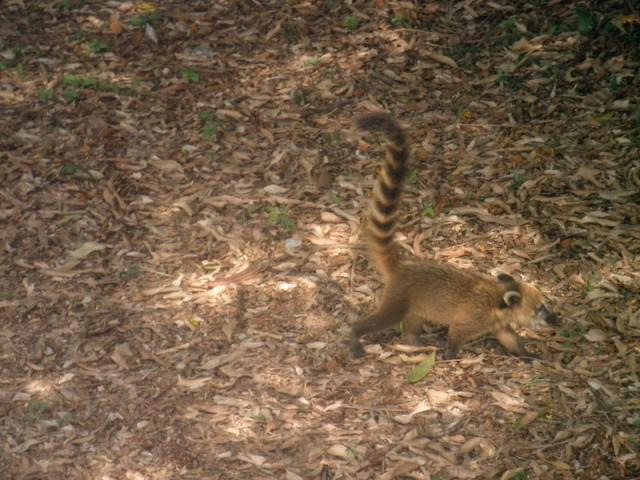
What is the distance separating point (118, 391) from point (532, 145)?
3884 millimetres

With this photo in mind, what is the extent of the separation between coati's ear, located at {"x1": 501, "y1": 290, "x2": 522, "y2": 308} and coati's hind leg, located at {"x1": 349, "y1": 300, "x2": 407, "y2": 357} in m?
0.67

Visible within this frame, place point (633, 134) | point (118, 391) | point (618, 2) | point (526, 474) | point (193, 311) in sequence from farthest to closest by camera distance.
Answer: point (618, 2) → point (633, 134) → point (193, 311) → point (118, 391) → point (526, 474)

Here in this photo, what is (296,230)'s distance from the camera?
7078mm

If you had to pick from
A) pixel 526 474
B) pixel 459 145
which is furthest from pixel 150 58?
pixel 526 474

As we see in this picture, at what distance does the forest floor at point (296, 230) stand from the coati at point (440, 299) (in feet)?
0.65

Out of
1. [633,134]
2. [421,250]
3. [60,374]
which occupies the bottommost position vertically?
[60,374]

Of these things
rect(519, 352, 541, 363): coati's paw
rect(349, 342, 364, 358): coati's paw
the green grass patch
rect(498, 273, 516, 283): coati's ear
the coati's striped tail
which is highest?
the coati's striped tail

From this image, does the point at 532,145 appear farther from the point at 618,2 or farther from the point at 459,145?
the point at 618,2

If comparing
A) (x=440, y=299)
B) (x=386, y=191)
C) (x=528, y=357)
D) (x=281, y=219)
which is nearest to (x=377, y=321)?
(x=440, y=299)

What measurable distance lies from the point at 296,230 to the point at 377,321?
133 cm

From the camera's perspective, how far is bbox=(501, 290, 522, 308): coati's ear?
5844 millimetres

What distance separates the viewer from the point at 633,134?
7465 mm

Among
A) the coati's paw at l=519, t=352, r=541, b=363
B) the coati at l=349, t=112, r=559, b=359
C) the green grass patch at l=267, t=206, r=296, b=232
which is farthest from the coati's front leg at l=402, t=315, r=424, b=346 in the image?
the green grass patch at l=267, t=206, r=296, b=232

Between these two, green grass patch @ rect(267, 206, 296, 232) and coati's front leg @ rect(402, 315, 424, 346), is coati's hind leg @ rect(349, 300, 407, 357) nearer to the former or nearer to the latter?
coati's front leg @ rect(402, 315, 424, 346)
